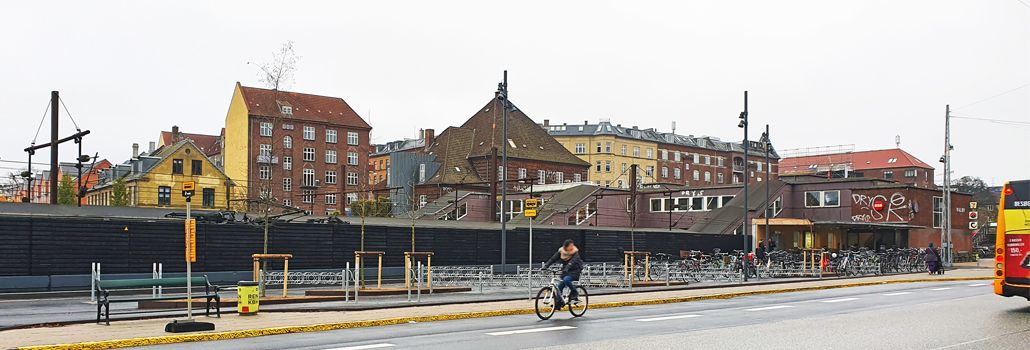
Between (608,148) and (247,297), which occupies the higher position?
(608,148)

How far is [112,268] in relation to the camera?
3186 centimetres

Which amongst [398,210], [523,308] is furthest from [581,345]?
[398,210]

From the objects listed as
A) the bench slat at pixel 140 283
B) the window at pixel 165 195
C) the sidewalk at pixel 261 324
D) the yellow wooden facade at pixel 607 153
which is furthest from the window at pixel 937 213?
the yellow wooden facade at pixel 607 153

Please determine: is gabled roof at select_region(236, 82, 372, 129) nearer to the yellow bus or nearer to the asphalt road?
the asphalt road

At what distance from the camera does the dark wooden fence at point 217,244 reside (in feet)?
98.8

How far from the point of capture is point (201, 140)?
4973 inches

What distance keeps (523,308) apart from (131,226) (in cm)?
1660

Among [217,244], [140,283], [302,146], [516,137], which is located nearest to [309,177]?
[302,146]

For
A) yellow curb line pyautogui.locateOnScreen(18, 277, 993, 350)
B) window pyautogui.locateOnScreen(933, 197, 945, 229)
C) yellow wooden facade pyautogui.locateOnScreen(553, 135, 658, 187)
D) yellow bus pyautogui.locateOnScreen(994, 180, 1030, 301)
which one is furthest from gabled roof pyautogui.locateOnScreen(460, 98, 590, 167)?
yellow bus pyautogui.locateOnScreen(994, 180, 1030, 301)

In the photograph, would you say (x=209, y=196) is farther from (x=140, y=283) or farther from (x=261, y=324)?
(x=261, y=324)

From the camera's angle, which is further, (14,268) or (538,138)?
(538,138)

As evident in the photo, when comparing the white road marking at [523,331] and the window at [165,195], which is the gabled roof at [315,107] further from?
→ the white road marking at [523,331]

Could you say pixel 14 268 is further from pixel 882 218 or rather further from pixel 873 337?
pixel 882 218

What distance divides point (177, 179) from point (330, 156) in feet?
62.6
